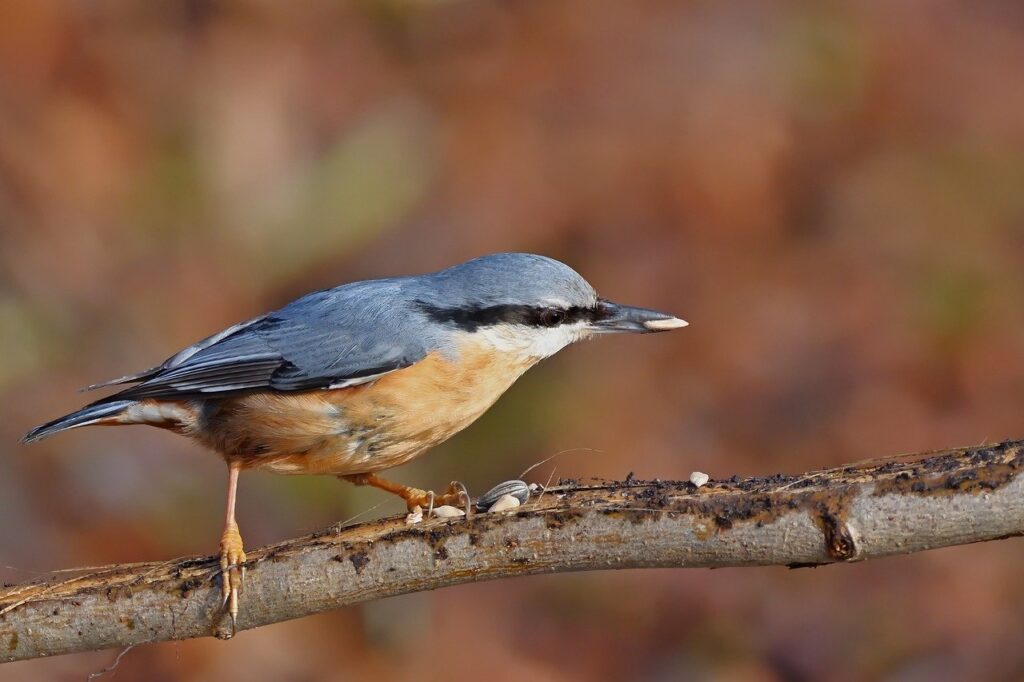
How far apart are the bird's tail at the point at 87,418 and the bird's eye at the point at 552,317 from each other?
1.31 m

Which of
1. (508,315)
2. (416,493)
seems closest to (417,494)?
(416,493)

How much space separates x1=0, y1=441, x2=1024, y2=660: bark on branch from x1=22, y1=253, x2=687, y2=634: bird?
0.52 meters

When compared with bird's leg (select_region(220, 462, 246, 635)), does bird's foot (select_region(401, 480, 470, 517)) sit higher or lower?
higher

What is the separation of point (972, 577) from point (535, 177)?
3.19m

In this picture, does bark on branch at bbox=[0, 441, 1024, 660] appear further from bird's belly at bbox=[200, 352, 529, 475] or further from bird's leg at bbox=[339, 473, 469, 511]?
bird's leg at bbox=[339, 473, 469, 511]

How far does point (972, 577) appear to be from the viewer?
17.0ft

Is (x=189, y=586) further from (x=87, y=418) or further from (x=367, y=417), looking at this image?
(x=87, y=418)

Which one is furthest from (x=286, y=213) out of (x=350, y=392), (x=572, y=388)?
(x=350, y=392)

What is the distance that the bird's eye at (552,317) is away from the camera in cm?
355

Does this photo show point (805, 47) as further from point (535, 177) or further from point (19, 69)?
point (19, 69)

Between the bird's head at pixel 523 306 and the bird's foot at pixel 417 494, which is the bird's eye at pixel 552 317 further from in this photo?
the bird's foot at pixel 417 494

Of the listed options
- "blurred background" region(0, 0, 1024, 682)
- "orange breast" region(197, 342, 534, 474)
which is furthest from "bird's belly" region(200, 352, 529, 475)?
"blurred background" region(0, 0, 1024, 682)

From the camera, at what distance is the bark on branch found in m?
2.46

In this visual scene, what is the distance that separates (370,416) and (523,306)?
565 mm
